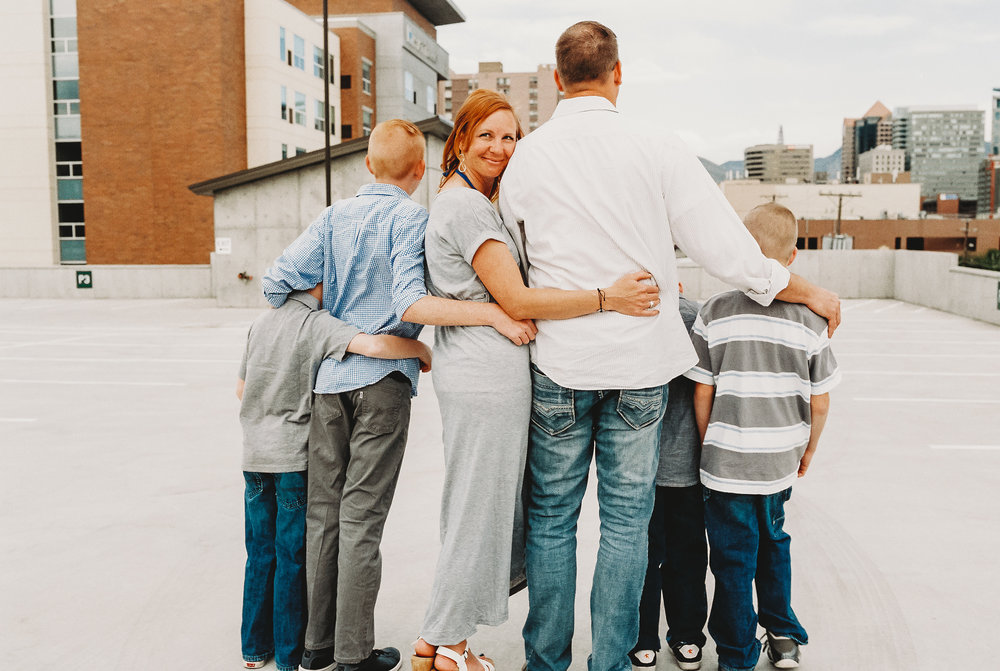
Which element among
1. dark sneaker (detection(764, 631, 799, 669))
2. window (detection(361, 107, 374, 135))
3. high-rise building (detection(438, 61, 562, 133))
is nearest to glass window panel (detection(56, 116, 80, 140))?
window (detection(361, 107, 374, 135))

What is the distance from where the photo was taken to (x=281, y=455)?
2.84 metres

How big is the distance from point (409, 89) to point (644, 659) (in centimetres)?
5553

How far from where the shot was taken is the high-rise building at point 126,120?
121 ft

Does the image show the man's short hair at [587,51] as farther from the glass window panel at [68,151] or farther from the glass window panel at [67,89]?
the glass window panel at [67,89]

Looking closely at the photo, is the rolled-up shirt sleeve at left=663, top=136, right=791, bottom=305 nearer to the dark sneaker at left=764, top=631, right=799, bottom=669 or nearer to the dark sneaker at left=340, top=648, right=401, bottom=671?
the dark sneaker at left=764, top=631, right=799, bottom=669

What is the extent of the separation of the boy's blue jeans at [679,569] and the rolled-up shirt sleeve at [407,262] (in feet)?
3.54

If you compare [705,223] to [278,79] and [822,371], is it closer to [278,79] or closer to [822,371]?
[822,371]

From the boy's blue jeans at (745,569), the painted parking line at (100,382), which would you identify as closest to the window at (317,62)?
the painted parking line at (100,382)

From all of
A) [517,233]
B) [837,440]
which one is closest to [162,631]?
[517,233]

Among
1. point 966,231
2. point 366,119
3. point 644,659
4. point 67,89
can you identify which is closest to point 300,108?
point 366,119

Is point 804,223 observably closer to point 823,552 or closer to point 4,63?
point 4,63

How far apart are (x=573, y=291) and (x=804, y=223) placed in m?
101

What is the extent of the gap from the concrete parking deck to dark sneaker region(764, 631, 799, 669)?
3.8 inches

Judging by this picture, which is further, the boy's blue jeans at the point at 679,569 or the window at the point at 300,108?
the window at the point at 300,108
